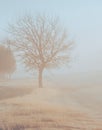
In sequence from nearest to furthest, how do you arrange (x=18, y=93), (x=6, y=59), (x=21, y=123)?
(x=21, y=123) < (x=18, y=93) < (x=6, y=59)

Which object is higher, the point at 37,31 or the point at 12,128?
the point at 37,31

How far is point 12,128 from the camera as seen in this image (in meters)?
12.9

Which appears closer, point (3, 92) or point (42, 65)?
point (3, 92)

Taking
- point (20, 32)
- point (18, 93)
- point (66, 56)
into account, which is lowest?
point (18, 93)

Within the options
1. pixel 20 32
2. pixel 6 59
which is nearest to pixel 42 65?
pixel 20 32

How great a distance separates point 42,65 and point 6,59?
19270 mm

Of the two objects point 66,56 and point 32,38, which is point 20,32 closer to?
point 32,38

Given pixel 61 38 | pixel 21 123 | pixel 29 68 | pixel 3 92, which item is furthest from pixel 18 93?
pixel 21 123

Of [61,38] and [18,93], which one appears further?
[61,38]

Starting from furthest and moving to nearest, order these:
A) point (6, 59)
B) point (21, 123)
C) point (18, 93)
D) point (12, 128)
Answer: point (6, 59) → point (18, 93) → point (21, 123) → point (12, 128)

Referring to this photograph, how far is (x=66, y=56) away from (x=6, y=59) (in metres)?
19.5

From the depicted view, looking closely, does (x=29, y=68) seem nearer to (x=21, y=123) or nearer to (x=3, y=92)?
(x=3, y=92)

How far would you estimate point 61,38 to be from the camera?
4578 cm

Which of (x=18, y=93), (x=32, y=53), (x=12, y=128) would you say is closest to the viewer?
(x=12, y=128)
